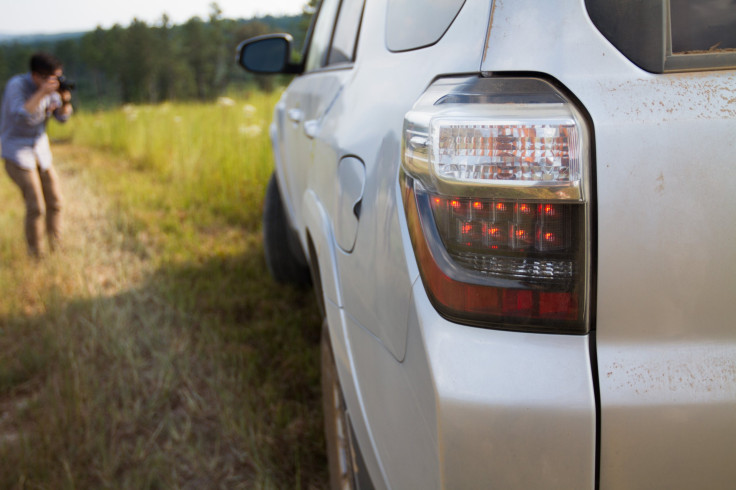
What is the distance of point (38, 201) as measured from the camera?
515cm

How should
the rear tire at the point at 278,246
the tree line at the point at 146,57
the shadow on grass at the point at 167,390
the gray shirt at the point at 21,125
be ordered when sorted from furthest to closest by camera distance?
the tree line at the point at 146,57, the gray shirt at the point at 21,125, the rear tire at the point at 278,246, the shadow on grass at the point at 167,390

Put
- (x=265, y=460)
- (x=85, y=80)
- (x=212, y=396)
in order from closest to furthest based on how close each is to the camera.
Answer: (x=265, y=460) < (x=212, y=396) < (x=85, y=80)

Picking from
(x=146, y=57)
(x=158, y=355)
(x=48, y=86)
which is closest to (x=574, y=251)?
(x=158, y=355)

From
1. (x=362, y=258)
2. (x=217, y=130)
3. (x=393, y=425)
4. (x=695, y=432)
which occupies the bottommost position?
(x=217, y=130)

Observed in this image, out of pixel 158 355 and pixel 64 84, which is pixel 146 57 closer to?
pixel 64 84

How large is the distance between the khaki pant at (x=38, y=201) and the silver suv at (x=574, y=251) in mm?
4951

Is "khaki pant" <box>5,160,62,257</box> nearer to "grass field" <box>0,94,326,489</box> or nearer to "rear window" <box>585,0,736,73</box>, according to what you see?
"grass field" <box>0,94,326,489</box>

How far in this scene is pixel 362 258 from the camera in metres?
1.34

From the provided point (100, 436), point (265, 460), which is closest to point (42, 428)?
point (100, 436)

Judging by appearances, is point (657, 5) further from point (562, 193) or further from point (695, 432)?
point (695, 432)

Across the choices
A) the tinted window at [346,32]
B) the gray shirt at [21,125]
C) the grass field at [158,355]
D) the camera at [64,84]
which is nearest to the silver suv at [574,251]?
the tinted window at [346,32]

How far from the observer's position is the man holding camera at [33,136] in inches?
196

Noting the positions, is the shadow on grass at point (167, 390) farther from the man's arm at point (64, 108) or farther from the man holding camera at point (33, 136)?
the man's arm at point (64, 108)

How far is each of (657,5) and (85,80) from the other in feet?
335
